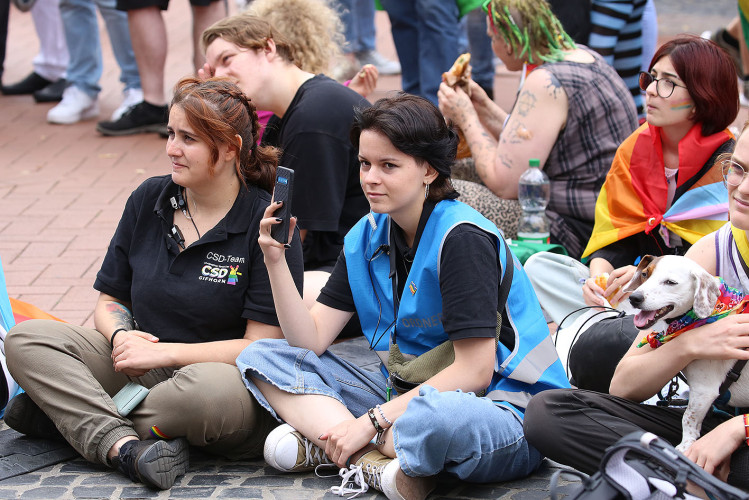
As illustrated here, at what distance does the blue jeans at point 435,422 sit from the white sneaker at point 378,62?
583 centimetres

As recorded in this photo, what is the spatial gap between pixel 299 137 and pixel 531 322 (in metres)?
1.40

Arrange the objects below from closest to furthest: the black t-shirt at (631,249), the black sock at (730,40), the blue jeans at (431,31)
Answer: the black t-shirt at (631,249), the blue jeans at (431,31), the black sock at (730,40)

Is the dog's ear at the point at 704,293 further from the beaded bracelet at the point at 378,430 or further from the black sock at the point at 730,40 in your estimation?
the black sock at the point at 730,40

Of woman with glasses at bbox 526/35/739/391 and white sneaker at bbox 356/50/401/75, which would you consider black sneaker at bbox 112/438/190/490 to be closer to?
woman with glasses at bbox 526/35/739/391

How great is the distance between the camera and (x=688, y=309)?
248 cm

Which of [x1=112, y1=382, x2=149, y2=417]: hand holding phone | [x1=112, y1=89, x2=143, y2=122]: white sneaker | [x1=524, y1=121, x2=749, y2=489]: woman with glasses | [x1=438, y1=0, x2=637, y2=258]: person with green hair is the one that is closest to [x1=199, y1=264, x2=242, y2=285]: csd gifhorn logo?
[x1=112, y1=382, x2=149, y2=417]: hand holding phone

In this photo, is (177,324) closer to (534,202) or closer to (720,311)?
(720,311)

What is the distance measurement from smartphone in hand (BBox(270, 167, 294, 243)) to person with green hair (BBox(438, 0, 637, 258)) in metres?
1.62

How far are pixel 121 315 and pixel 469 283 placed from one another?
1252mm

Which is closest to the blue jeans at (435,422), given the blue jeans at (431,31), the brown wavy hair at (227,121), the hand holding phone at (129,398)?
the hand holding phone at (129,398)

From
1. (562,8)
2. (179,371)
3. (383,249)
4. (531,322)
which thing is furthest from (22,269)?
(562,8)

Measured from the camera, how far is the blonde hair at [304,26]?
4430 millimetres

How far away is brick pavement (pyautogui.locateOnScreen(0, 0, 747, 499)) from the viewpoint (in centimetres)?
289

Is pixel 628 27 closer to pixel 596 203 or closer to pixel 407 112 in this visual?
pixel 596 203
